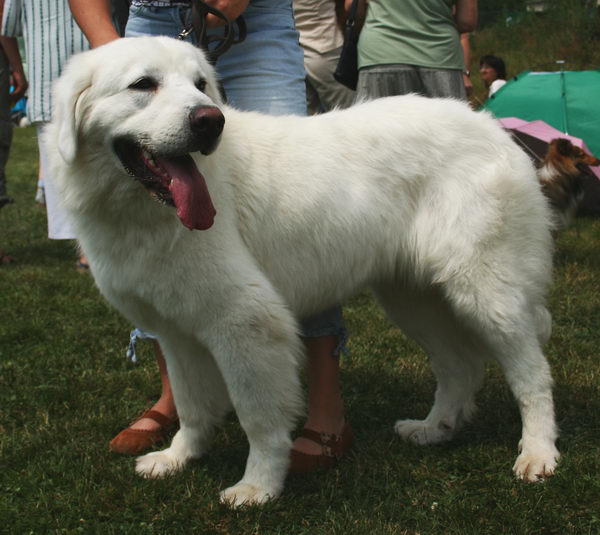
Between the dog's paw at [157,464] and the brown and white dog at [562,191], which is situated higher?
the brown and white dog at [562,191]

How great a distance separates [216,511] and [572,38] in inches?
604

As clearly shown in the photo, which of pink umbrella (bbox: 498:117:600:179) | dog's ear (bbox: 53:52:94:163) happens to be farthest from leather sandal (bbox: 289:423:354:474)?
pink umbrella (bbox: 498:117:600:179)

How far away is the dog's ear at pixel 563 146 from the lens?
17.5ft

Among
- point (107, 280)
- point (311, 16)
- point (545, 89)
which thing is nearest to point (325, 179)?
point (107, 280)

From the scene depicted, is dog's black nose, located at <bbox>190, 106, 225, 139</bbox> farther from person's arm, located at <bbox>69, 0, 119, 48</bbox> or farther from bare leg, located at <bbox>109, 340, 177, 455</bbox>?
bare leg, located at <bbox>109, 340, 177, 455</bbox>

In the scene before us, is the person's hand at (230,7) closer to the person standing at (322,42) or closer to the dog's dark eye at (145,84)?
the dog's dark eye at (145,84)

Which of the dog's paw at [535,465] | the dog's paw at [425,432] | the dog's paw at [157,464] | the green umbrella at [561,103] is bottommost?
the green umbrella at [561,103]

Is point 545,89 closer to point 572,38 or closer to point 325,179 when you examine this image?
point 325,179

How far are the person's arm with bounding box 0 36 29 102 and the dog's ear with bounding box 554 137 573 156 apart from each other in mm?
4570

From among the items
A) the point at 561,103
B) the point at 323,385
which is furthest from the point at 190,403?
the point at 561,103

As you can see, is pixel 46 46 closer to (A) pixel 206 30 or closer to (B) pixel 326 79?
(B) pixel 326 79

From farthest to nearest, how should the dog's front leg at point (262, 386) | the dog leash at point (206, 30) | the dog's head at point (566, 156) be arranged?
the dog's head at point (566, 156) < the dog leash at point (206, 30) < the dog's front leg at point (262, 386)

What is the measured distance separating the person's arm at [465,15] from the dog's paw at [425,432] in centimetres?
270

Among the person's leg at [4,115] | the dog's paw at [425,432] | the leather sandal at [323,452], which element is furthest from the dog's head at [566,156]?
the person's leg at [4,115]
